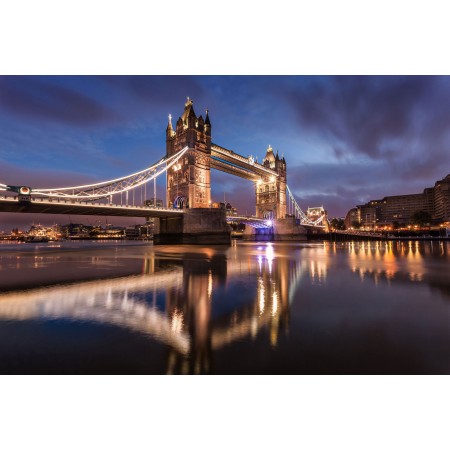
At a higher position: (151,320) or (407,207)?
(407,207)

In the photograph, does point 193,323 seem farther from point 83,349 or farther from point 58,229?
point 58,229

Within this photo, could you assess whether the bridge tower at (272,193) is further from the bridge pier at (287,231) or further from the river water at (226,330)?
the river water at (226,330)

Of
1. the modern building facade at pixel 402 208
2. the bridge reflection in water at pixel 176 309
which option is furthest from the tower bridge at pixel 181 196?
the modern building facade at pixel 402 208

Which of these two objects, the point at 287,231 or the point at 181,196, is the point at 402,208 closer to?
the point at 287,231

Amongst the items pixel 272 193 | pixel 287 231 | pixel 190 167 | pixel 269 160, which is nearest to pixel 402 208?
pixel 269 160

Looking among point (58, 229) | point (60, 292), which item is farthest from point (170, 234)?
point (58, 229)

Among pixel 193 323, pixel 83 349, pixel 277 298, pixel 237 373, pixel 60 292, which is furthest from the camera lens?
pixel 60 292
